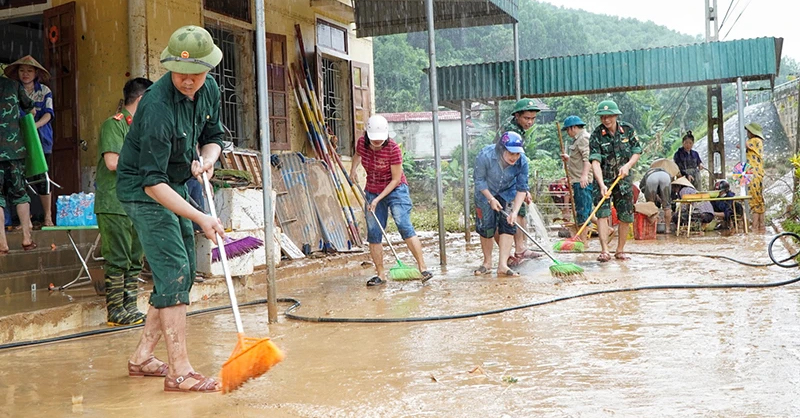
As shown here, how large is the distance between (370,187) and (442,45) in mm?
42791

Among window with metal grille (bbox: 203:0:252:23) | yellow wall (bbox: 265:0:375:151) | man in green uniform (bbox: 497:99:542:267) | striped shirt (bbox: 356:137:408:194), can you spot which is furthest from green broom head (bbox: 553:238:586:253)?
window with metal grille (bbox: 203:0:252:23)

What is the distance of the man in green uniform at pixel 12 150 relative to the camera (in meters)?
6.65

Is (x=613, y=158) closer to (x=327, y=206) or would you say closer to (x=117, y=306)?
(x=327, y=206)

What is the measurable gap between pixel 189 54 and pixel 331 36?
914 cm

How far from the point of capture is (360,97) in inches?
522

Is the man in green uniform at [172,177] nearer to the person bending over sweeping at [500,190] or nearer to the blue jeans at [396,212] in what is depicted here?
the blue jeans at [396,212]

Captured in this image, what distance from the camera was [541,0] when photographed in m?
67.9

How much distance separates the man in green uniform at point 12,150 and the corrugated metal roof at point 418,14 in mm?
6404

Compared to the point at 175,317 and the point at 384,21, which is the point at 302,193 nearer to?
the point at 384,21

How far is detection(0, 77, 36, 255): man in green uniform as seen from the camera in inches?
262

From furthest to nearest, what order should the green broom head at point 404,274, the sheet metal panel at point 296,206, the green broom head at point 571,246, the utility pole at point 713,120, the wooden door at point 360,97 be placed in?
the utility pole at point 713,120 < the wooden door at point 360,97 < the sheet metal panel at point 296,206 < the green broom head at point 571,246 < the green broom head at point 404,274

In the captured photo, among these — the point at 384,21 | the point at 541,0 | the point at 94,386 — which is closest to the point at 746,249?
the point at 384,21

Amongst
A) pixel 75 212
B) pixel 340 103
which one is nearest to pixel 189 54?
pixel 75 212

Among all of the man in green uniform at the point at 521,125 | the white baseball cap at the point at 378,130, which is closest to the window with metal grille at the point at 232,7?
the white baseball cap at the point at 378,130
